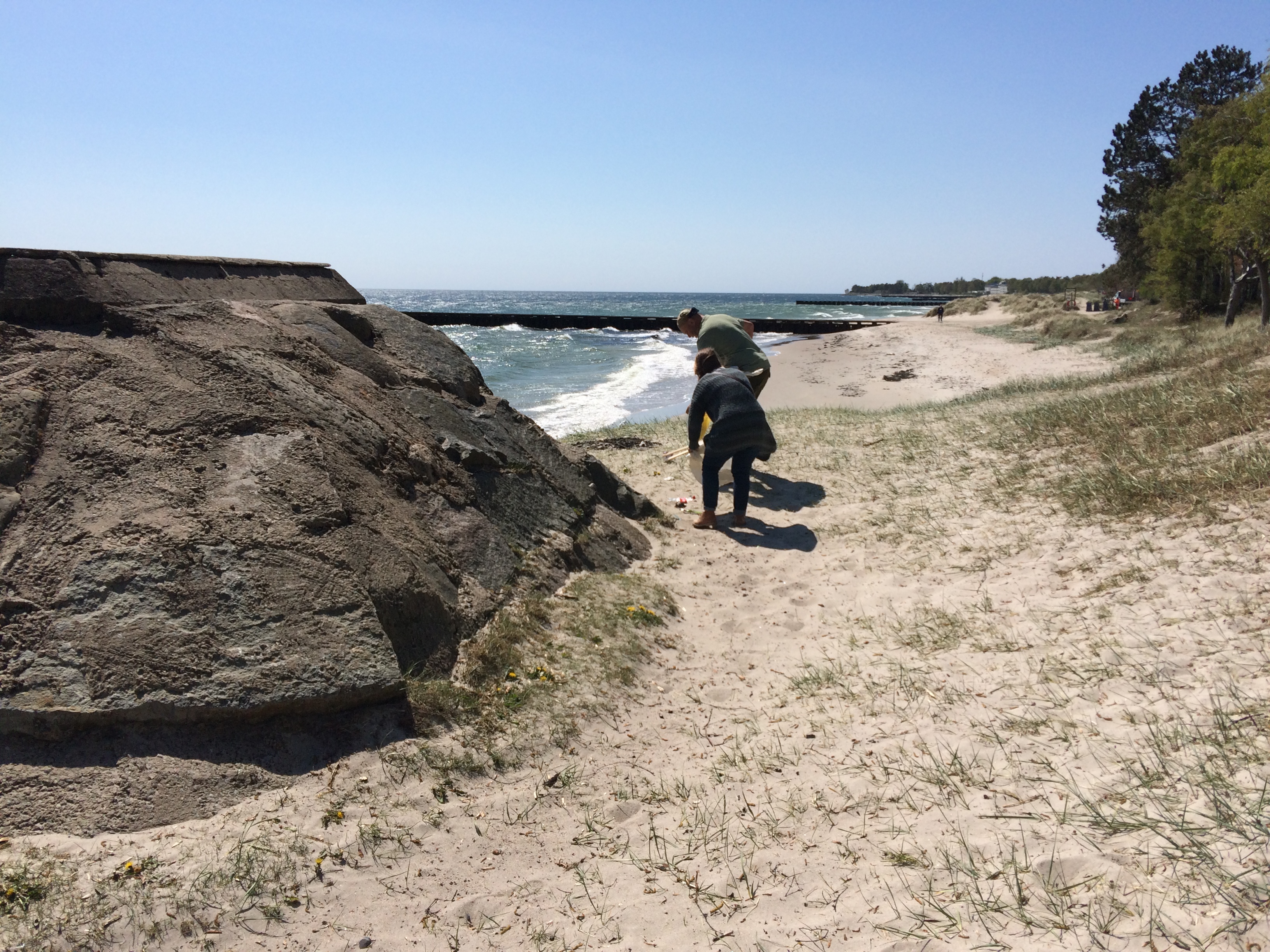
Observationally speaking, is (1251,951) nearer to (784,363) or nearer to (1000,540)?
(1000,540)

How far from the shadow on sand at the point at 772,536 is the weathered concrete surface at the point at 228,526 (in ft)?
5.75

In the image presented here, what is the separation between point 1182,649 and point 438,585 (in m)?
3.54

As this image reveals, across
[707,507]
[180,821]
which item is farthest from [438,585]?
[707,507]

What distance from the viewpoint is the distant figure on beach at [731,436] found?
6.96 metres

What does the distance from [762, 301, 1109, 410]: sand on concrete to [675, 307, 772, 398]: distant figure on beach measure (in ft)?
29.1

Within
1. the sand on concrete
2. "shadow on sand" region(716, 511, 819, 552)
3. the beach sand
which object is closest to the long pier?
the sand on concrete

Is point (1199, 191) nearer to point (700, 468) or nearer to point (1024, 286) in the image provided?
point (700, 468)

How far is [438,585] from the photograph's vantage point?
4.44 m

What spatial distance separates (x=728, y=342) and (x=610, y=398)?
1644cm

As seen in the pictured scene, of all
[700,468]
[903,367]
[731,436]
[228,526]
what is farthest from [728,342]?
[903,367]

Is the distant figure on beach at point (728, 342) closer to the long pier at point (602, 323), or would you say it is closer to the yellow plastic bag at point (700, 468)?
the yellow plastic bag at point (700, 468)

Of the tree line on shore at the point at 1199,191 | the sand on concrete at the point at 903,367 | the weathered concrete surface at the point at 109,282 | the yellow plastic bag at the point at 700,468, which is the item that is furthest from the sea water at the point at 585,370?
the tree line on shore at the point at 1199,191

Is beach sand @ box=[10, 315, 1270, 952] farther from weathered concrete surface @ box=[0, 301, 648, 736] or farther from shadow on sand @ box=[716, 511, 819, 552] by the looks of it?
shadow on sand @ box=[716, 511, 819, 552]

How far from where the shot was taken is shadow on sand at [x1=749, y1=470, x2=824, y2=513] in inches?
309
